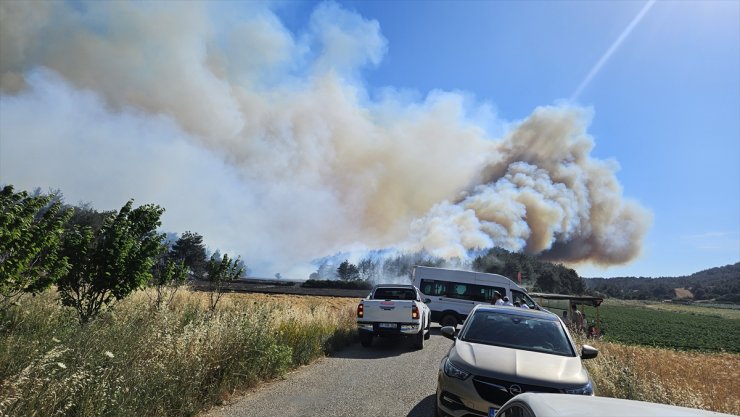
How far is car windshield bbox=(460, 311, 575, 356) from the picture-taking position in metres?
5.57

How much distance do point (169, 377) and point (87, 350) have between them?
2.92 ft

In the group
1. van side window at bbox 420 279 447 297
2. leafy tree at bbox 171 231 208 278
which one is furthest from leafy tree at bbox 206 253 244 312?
leafy tree at bbox 171 231 208 278

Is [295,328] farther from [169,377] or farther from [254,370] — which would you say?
[169,377]

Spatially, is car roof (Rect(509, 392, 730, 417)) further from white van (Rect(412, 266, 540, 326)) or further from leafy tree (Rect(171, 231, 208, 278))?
leafy tree (Rect(171, 231, 208, 278))

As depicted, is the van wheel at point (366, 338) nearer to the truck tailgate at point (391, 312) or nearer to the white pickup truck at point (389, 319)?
the white pickup truck at point (389, 319)

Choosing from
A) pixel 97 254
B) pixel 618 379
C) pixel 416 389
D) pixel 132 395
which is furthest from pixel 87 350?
pixel 618 379

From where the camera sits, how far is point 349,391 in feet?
21.5

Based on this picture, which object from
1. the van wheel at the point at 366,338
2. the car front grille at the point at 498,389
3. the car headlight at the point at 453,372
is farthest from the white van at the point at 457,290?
the car front grille at the point at 498,389

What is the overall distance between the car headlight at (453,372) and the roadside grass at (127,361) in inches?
121

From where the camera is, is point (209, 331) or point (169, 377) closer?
point (169, 377)

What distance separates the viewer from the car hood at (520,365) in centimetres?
446

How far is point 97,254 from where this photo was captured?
24.8 ft

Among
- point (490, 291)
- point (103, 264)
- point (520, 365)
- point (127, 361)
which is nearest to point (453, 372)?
point (520, 365)

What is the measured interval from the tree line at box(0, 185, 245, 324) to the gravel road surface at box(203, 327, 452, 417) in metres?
2.77
